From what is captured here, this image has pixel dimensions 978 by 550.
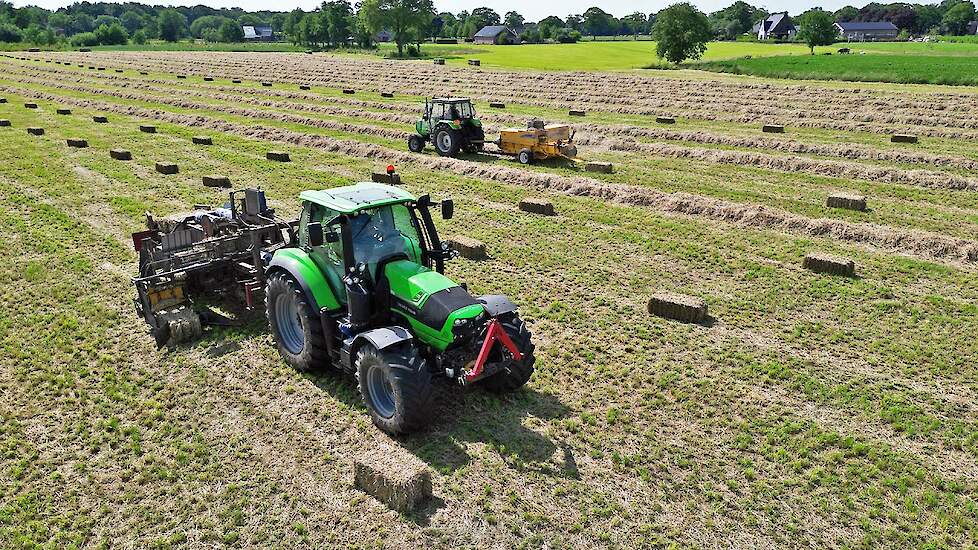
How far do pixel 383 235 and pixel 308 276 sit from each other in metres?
1.12

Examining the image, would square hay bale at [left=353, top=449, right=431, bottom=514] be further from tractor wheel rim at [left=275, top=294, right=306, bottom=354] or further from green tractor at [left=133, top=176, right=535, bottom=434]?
tractor wheel rim at [left=275, top=294, right=306, bottom=354]

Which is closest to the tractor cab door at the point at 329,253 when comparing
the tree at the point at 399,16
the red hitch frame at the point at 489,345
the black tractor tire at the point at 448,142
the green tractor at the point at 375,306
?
the green tractor at the point at 375,306

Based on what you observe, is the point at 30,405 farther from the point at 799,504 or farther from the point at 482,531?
the point at 799,504

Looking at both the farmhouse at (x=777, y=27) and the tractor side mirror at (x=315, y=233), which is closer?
the tractor side mirror at (x=315, y=233)

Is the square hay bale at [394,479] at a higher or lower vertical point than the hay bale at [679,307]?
lower

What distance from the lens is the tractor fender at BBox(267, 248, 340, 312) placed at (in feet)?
26.3

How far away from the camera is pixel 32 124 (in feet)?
90.5

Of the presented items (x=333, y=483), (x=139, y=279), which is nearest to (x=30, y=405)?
(x=139, y=279)

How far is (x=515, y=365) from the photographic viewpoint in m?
7.75

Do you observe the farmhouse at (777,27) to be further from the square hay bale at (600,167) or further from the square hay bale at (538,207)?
the square hay bale at (538,207)

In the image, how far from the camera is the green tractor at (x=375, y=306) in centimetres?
709

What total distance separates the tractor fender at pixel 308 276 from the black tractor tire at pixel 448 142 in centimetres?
1444

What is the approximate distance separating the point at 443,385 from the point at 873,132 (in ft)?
76.8

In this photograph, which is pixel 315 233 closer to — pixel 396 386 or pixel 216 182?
pixel 396 386
